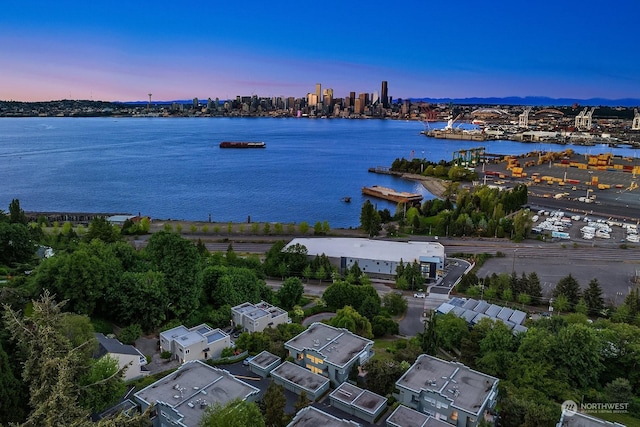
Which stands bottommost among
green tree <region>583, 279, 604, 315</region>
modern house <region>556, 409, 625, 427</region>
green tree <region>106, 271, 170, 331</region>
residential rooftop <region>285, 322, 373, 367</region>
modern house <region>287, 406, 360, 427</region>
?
green tree <region>583, 279, 604, 315</region>

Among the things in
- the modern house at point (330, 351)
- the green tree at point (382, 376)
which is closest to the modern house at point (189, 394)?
the modern house at point (330, 351)

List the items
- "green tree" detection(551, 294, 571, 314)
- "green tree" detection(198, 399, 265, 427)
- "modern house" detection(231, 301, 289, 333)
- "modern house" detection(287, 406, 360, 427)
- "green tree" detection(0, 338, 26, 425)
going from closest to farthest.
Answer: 1. "green tree" detection(198, 399, 265, 427)
2. "green tree" detection(0, 338, 26, 425)
3. "modern house" detection(287, 406, 360, 427)
4. "modern house" detection(231, 301, 289, 333)
5. "green tree" detection(551, 294, 571, 314)

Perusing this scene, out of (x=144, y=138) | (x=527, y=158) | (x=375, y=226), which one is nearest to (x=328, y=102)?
(x=144, y=138)

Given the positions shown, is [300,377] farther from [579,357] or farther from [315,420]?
[579,357]

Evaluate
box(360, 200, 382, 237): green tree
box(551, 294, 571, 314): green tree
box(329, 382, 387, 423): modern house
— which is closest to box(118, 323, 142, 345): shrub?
box(329, 382, 387, 423): modern house

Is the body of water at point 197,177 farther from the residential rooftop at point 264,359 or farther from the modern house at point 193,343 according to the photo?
the residential rooftop at point 264,359

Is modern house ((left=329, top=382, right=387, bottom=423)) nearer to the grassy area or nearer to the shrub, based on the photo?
the grassy area
